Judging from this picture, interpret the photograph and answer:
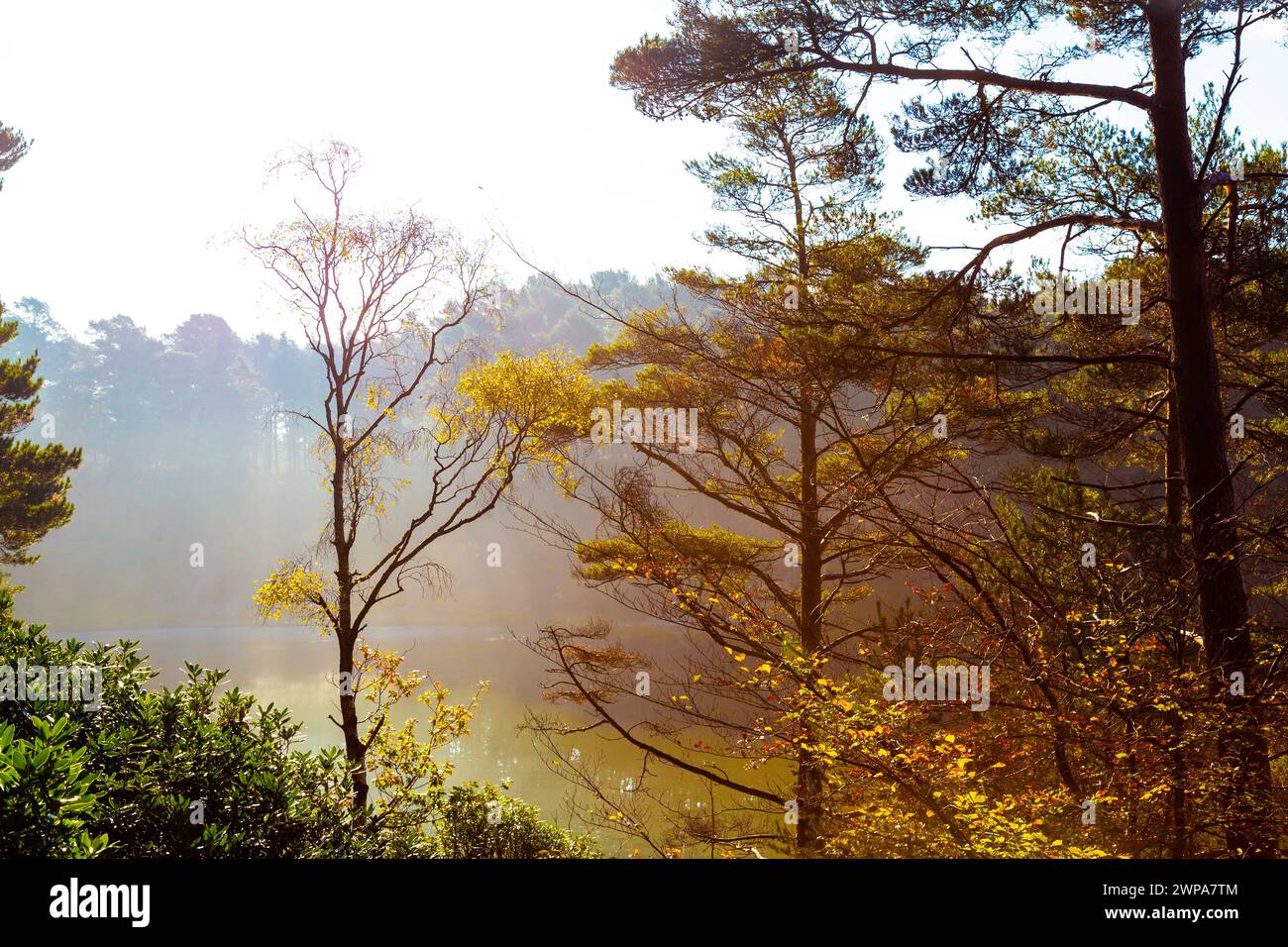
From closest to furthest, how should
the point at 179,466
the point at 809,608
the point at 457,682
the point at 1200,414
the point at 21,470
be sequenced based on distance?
the point at 1200,414 < the point at 809,608 < the point at 21,470 < the point at 457,682 < the point at 179,466

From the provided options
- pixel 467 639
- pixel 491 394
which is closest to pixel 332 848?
pixel 491 394

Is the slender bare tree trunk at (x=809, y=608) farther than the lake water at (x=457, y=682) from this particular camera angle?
No

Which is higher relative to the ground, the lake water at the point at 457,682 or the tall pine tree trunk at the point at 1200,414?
the tall pine tree trunk at the point at 1200,414

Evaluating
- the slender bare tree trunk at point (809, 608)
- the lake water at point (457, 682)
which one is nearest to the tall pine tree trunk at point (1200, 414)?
the slender bare tree trunk at point (809, 608)

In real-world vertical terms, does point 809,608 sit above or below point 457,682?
above

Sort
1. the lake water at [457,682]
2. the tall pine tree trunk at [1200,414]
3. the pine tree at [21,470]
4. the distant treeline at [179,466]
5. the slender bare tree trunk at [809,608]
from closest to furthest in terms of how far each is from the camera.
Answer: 1. the tall pine tree trunk at [1200,414]
2. the slender bare tree trunk at [809,608]
3. the pine tree at [21,470]
4. the lake water at [457,682]
5. the distant treeline at [179,466]

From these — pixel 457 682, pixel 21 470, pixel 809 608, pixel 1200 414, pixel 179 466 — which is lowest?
pixel 457 682

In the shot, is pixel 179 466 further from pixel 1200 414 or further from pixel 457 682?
pixel 1200 414

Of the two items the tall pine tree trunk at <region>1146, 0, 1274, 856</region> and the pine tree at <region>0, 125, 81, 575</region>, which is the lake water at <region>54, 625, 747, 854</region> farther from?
the tall pine tree trunk at <region>1146, 0, 1274, 856</region>

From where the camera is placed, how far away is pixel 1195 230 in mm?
5824

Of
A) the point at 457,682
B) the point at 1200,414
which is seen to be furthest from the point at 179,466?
the point at 1200,414

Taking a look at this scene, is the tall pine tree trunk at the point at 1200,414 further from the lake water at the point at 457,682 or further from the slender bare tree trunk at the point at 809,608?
the lake water at the point at 457,682
